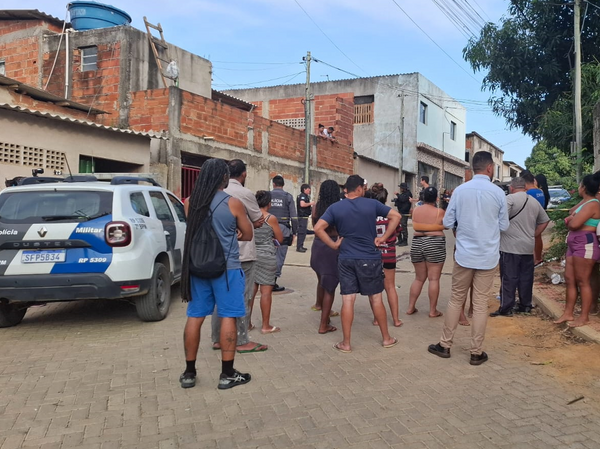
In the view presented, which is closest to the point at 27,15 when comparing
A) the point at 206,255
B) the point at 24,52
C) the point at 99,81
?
the point at 24,52

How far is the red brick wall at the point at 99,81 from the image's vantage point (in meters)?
15.1

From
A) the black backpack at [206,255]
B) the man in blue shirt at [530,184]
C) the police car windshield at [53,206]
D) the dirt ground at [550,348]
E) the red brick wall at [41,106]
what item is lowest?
the dirt ground at [550,348]

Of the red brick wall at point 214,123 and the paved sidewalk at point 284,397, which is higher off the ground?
the red brick wall at point 214,123

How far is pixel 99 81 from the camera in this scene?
15.6m

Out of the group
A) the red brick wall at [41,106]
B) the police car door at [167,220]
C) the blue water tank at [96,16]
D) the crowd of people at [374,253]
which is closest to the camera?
the crowd of people at [374,253]

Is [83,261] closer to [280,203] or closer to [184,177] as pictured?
[280,203]

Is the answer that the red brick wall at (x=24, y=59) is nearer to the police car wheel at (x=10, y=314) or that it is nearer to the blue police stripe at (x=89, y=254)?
the police car wheel at (x=10, y=314)

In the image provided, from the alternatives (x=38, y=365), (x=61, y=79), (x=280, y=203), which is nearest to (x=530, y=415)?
(x=38, y=365)

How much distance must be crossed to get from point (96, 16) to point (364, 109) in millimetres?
18304

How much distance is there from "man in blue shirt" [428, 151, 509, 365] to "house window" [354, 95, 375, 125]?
88.3 feet

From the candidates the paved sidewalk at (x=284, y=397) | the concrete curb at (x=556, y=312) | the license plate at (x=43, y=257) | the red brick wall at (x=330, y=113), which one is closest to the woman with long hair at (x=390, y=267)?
the paved sidewalk at (x=284, y=397)

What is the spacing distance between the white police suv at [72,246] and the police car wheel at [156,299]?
0.06 ft

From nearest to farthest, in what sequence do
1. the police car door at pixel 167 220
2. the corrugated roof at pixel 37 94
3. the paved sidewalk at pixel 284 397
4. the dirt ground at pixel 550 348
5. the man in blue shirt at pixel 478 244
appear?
1. the paved sidewalk at pixel 284 397
2. the dirt ground at pixel 550 348
3. the man in blue shirt at pixel 478 244
4. the police car door at pixel 167 220
5. the corrugated roof at pixel 37 94

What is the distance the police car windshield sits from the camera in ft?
18.2
